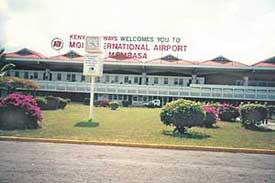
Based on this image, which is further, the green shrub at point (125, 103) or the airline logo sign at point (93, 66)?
the green shrub at point (125, 103)

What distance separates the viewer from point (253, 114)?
18.4m

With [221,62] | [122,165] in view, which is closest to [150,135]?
[122,165]

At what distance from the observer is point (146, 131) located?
1573cm

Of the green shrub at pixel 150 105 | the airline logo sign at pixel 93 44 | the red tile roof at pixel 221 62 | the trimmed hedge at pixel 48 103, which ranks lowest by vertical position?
the green shrub at pixel 150 105

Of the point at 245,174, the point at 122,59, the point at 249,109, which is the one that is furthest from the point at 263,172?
the point at 122,59

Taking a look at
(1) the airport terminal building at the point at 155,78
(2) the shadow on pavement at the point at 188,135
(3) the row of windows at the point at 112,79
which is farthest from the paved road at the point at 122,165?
(3) the row of windows at the point at 112,79

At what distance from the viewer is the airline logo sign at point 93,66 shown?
786 inches

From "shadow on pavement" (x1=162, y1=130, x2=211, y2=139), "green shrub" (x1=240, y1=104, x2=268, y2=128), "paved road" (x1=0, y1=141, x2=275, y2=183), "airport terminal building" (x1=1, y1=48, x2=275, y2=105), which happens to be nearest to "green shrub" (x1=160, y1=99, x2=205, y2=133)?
"shadow on pavement" (x1=162, y1=130, x2=211, y2=139)

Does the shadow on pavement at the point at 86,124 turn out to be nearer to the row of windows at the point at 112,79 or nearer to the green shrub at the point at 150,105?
the green shrub at the point at 150,105

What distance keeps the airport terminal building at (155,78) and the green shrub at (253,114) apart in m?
19.3

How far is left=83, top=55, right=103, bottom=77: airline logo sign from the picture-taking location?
20.0 m

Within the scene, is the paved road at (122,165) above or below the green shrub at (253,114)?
below

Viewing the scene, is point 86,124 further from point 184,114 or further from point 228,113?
point 228,113

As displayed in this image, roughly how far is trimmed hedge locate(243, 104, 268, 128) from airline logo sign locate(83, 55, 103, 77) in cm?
948
